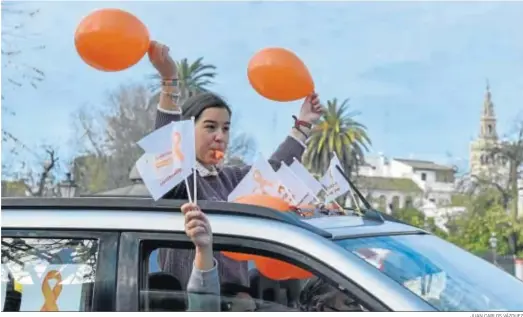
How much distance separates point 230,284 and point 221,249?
17 centimetres

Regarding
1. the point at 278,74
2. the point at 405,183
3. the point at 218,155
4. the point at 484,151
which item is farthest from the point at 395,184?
the point at 218,155

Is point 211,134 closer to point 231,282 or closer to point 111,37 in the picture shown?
point 111,37

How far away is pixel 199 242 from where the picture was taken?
2.22 m

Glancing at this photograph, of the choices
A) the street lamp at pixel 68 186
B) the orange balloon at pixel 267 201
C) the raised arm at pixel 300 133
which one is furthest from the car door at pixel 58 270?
the street lamp at pixel 68 186

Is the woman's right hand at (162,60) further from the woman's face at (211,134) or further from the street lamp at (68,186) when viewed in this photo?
the street lamp at (68,186)

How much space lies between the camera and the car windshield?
2223 millimetres

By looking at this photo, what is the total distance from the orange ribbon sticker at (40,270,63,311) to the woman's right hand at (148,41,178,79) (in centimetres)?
114

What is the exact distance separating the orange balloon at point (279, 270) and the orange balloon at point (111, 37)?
1.22 meters

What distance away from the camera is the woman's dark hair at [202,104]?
3.24 metres

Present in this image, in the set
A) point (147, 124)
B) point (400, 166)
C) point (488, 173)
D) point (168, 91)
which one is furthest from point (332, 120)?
point (400, 166)

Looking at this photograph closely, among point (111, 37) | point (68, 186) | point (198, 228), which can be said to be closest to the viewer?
point (198, 228)

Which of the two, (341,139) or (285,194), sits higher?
(341,139)

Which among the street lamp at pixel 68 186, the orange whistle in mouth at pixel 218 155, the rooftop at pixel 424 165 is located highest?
the rooftop at pixel 424 165

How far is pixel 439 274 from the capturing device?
243 cm
